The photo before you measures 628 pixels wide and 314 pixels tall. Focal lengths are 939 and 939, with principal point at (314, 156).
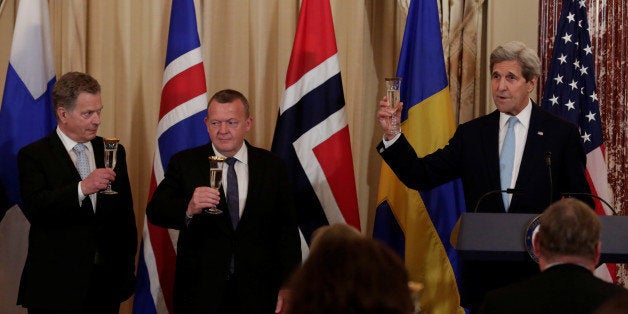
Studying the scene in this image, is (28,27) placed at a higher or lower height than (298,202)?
higher

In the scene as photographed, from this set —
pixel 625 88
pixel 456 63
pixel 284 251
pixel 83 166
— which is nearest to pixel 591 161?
pixel 625 88

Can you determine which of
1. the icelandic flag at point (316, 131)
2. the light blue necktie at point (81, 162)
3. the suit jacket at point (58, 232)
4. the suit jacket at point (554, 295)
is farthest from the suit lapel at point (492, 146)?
the light blue necktie at point (81, 162)

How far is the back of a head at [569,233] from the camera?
2932mm

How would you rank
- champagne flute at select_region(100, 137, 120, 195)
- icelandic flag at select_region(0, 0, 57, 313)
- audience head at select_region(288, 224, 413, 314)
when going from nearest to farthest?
audience head at select_region(288, 224, 413, 314)
champagne flute at select_region(100, 137, 120, 195)
icelandic flag at select_region(0, 0, 57, 313)

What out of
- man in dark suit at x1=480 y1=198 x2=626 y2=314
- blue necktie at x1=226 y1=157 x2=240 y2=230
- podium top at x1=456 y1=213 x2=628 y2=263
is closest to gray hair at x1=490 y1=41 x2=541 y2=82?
podium top at x1=456 y1=213 x2=628 y2=263

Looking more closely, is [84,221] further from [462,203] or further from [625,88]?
[625,88]

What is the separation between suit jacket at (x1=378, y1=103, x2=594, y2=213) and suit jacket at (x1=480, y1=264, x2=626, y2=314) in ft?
4.60

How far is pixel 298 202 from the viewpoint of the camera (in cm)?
549

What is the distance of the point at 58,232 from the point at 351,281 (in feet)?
9.42

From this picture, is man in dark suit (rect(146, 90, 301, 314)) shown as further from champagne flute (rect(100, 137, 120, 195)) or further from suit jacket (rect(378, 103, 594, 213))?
suit jacket (rect(378, 103, 594, 213))

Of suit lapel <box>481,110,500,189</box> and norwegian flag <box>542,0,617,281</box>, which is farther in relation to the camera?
norwegian flag <box>542,0,617,281</box>

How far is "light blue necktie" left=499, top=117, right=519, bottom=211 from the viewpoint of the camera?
174 inches

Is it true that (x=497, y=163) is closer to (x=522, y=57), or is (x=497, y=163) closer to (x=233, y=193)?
(x=522, y=57)

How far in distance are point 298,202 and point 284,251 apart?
91 centimetres
